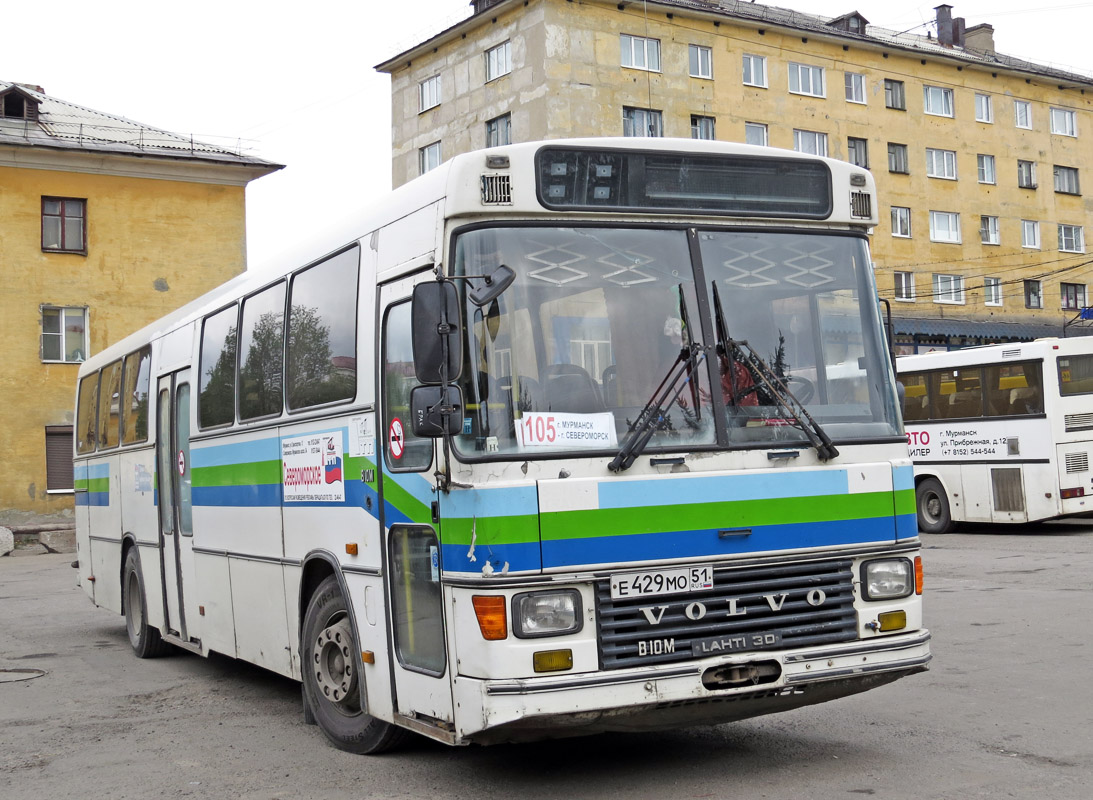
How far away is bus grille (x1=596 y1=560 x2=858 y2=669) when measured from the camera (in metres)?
6.22

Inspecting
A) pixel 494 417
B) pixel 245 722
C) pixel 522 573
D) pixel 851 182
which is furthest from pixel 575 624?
pixel 245 722

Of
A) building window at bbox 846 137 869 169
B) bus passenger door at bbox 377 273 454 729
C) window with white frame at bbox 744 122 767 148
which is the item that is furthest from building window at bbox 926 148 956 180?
bus passenger door at bbox 377 273 454 729

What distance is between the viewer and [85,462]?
15703mm

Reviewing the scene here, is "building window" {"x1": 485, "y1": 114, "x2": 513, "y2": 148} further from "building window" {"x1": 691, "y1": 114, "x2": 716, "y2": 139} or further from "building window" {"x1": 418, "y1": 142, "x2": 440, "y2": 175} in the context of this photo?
"building window" {"x1": 691, "y1": 114, "x2": 716, "y2": 139}

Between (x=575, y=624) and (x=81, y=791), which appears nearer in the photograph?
(x=575, y=624)

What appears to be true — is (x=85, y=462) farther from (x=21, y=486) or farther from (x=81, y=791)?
(x=21, y=486)

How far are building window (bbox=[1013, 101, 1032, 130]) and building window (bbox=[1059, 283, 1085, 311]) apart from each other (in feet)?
23.7

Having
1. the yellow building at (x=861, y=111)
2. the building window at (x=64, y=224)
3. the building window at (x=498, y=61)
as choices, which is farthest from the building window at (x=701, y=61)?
the building window at (x=64, y=224)

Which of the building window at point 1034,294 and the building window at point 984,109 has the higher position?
the building window at point 984,109

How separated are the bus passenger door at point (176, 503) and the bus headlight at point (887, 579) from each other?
6.30 m

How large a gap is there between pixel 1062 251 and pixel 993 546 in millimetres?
41532

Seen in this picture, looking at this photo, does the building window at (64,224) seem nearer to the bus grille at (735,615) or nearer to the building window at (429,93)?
the building window at (429,93)

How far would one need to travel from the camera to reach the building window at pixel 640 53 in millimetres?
46719

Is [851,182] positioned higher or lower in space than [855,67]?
lower
